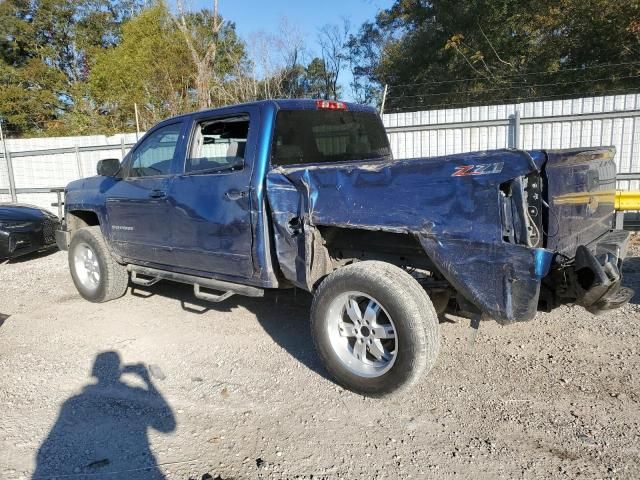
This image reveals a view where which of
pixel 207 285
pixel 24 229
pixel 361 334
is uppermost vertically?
pixel 24 229

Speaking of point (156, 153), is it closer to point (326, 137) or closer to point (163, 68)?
point (326, 137)

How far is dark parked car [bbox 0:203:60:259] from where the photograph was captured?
25.4 feet

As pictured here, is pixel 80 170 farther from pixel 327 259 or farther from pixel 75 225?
pixel 327 259

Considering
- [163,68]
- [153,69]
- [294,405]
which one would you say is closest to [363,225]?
[294,405]

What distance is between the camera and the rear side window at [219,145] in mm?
4168

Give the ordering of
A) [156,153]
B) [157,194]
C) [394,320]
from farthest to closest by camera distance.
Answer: [156,153] < [157,194] < [394,320]

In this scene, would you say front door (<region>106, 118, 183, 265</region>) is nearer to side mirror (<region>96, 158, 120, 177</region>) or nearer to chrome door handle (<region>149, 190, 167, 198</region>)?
chrome door handle (<region>149, 190, 167, 198</region>)

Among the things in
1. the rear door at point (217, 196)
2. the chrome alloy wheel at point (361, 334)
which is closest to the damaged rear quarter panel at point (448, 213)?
the chrome alloy wheel at point (361, 334)

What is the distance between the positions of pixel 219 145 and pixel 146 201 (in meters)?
1.01

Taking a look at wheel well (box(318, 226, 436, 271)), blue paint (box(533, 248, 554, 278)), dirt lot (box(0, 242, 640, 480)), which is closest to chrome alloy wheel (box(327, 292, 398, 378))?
dirt lot (box(0, 242, 640, 480))

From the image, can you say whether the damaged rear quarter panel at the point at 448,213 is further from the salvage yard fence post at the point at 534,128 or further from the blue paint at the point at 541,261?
the salvage yard fence post at the point at 534,128

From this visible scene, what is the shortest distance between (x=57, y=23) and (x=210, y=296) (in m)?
33.4

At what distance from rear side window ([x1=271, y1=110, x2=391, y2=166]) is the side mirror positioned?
7.26 ft

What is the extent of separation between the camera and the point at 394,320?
319cm
